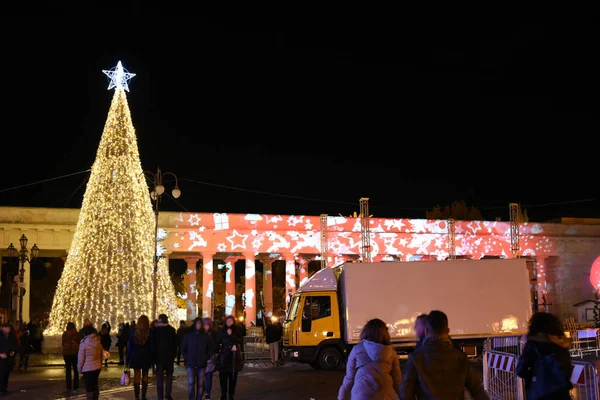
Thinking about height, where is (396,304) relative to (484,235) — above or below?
below

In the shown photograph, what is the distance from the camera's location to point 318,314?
23.0m

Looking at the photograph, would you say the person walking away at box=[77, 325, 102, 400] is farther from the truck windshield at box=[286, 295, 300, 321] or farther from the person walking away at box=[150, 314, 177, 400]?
the truck windshield at box=[286, 295, 300, 321]

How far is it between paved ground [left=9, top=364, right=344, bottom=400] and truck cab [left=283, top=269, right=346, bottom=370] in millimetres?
573

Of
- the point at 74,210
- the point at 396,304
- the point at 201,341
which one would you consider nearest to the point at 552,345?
the point at 201,341

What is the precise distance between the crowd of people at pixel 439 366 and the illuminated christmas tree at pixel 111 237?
2205 centimetres

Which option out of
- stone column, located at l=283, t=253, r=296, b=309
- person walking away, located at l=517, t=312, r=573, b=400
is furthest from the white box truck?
stone column, located at l=283, t=253, r=296, b=309

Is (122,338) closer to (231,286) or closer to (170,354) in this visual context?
(170,354)

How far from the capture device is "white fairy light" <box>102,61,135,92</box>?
27203mm

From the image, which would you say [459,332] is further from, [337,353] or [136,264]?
[136,264]

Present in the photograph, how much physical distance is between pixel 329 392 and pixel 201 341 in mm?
4443

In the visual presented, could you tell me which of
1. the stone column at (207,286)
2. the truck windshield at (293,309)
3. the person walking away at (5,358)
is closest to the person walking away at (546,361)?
the person walking away at (5,358)

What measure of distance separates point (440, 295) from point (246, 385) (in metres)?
7.47

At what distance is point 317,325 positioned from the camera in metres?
22.9

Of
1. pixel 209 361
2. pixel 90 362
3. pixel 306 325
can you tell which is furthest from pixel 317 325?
pixel 90 362
